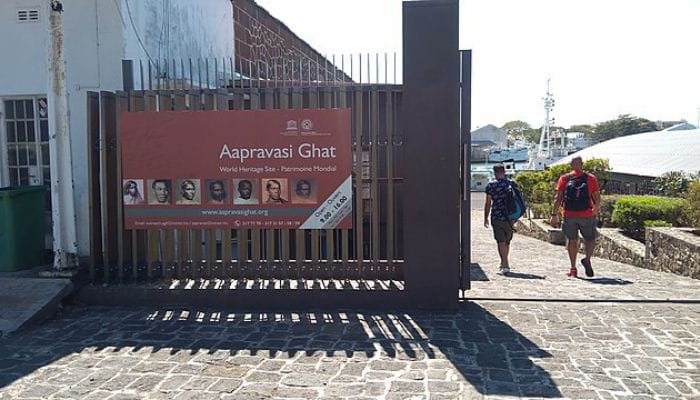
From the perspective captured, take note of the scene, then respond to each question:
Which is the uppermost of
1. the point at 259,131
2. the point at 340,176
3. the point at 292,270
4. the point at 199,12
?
the point at 199,12

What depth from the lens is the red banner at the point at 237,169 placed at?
6.37 m

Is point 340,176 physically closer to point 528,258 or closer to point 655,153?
point 528,258

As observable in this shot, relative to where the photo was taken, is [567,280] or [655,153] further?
[655,153]

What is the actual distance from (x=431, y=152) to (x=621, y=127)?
75.4 metres

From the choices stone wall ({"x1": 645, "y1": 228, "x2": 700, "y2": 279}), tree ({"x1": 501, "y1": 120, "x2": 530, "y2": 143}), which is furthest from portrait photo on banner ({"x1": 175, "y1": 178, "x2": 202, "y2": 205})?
tree ({"x1": 501, "y1": 120, "x2": 530, "y2": 143})

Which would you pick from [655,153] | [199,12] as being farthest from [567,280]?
[655,153]

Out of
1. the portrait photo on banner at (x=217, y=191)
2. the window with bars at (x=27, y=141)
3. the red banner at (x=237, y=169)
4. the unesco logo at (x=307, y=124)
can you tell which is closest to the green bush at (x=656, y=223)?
the red banner at (x=237, y=169)

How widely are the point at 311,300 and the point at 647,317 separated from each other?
3356 millimetres

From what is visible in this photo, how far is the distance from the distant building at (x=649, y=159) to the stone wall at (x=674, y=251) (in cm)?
873

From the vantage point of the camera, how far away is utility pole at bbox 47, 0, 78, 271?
6.53m

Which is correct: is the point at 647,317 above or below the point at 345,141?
below

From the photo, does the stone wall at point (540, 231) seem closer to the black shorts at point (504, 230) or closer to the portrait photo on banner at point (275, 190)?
the black shorts at point (504, 230)

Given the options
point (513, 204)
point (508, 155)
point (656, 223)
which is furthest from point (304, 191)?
point (508, 155)

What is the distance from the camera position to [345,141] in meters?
6.33
